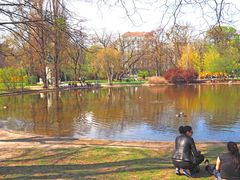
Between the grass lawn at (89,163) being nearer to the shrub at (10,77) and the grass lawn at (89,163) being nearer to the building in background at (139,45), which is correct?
the shrub at (10,77)

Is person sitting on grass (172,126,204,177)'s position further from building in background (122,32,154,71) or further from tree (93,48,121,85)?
building in background (122,32,154,71)

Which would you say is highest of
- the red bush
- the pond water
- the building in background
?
the building in background

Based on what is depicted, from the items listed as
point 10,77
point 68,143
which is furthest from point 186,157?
point 10,77

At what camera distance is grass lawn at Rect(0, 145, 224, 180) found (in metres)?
7.62

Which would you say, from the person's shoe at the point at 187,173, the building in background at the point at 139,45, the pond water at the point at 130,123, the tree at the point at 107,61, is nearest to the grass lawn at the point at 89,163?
the person's shoe at the point at 187,173

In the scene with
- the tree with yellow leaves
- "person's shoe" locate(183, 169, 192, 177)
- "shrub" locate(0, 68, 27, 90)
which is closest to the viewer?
"person's shoe" locate(183, 169, 192, 177)

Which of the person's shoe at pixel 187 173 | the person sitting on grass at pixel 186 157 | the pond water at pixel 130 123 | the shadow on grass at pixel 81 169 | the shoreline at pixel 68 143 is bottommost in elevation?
the pond water at pixel 130 123

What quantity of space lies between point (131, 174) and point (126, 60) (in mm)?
76052

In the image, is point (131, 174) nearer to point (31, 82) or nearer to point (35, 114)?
point (35, 114)

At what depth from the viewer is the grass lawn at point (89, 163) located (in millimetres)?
7617

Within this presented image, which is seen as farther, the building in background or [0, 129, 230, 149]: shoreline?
the building in background

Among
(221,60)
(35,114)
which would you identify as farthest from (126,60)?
(35,114)

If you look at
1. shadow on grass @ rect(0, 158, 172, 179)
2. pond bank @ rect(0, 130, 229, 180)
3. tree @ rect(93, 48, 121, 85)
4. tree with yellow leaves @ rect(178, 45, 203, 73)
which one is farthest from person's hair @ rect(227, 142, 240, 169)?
tree with yellow leaves @ rect(178, 45, 203, 73)

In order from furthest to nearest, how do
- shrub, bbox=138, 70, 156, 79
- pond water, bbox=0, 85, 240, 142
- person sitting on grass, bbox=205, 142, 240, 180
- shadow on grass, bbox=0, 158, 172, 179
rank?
shrub, bbox=138, 70, 156, 79
pond water, bbox=0, 85, 240, 142
shadow on grass, bbox=0, 158, 172, 179
person sitting on grass, bbox=205, 142, 240, 180
